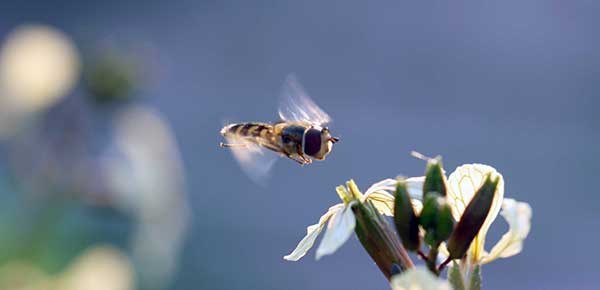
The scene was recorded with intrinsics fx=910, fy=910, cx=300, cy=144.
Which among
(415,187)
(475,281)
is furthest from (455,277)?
(415,187)

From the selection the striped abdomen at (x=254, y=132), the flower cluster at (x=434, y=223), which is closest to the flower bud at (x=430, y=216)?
the flower cluster at (x=434, y=223)

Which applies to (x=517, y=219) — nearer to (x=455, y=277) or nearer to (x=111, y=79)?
(x=455, y=277)

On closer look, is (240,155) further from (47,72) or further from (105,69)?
(105,69)

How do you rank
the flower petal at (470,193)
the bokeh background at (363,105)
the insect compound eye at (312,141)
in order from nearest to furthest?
the flower petal at (470,193), the insect compound eye at (312,141), the bokeh background at (363,105)

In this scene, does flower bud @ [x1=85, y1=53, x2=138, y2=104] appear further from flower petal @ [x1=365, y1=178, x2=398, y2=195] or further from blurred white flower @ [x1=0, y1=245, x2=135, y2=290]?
flower petal @ [x1=365, y1=178, x2=398, y2=195]

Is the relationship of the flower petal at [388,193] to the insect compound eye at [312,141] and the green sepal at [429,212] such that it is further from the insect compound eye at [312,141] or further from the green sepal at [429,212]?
the insect compound eye at [312,141]

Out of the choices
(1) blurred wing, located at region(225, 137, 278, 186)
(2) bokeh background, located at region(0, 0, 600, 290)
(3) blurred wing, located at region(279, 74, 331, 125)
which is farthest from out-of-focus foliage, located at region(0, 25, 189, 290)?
(2) bokeh background, located at region(0, 0, 600, 290)

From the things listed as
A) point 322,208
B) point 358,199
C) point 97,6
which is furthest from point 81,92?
point 97,6
